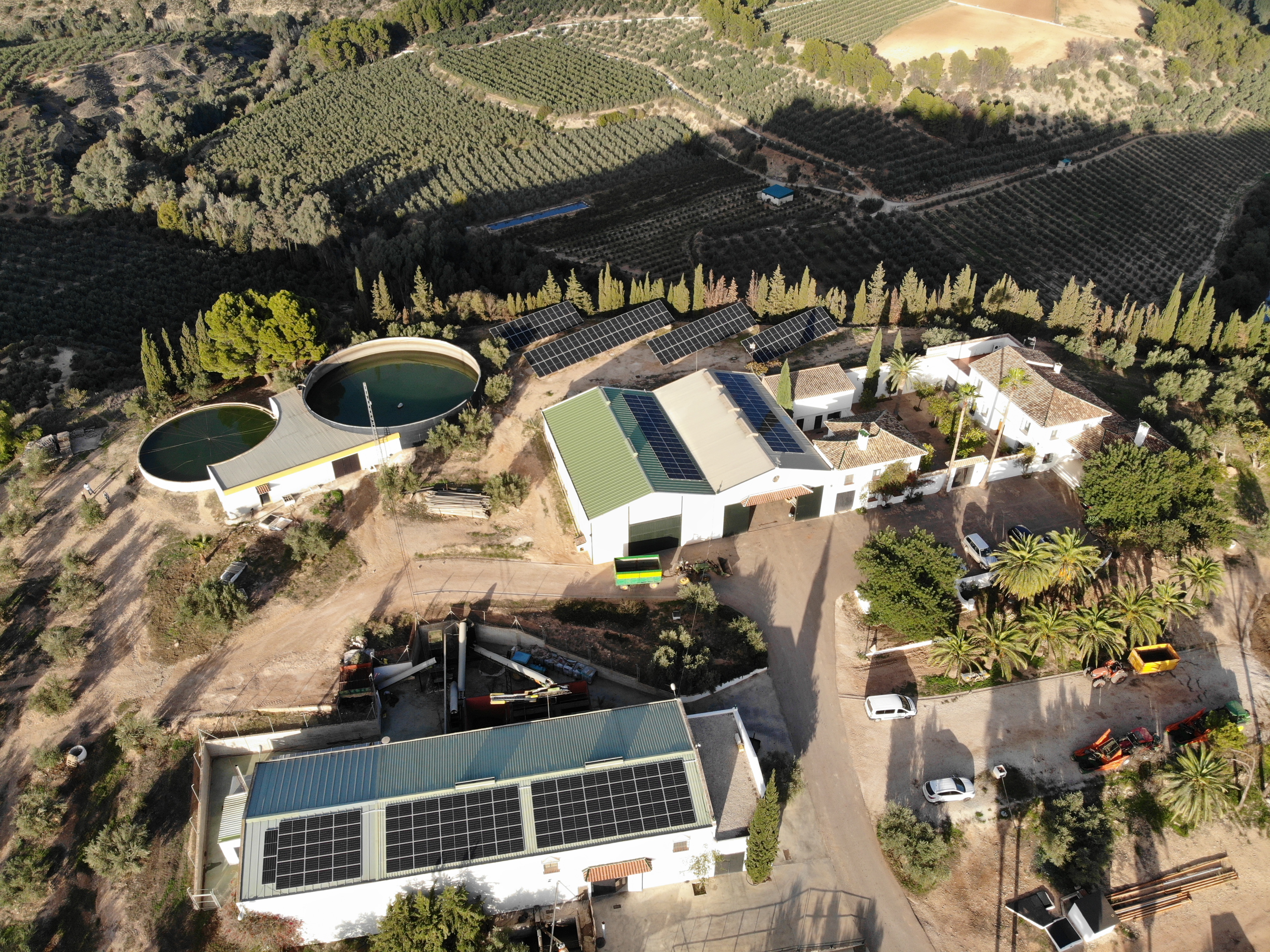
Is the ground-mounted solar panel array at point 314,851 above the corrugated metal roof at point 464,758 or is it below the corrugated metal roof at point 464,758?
below

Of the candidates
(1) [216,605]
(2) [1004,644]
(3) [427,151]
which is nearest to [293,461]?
(1) [216,605]

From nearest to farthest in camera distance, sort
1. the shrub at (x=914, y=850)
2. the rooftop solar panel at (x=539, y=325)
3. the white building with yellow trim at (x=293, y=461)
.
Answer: the shrub at (x=914, y=850)
the white building with yellow trim at (x=293, y=461)
the rooftop solar panel at (x=539, y=325)

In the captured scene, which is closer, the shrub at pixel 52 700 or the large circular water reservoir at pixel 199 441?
the shrub at pixel 52 700

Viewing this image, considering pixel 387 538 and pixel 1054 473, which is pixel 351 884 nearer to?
pixel 387 538

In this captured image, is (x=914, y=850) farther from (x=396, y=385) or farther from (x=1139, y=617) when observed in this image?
(x=396, y=385)

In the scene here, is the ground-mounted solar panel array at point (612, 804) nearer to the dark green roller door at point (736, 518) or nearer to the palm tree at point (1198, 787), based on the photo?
the dark green roller door at point (736, 518)

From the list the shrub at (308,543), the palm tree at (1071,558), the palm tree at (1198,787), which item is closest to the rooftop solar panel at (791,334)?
the palm tree at (1071,558)

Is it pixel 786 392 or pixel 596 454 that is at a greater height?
pixel 786 392

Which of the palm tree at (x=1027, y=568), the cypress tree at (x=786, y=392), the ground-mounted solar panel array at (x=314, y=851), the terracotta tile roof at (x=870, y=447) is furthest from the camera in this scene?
the cypress tree at (x=786, y=392)
